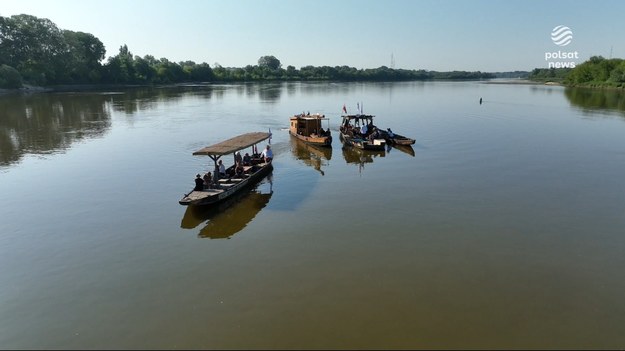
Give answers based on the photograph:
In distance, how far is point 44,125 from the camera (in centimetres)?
4556

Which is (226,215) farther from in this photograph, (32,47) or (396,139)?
(32,47)

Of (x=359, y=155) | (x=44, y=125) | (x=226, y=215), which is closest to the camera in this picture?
(x=226, y=215)

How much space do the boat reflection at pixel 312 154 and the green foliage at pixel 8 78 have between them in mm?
78906

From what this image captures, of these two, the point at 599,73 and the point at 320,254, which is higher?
the point at 599,73

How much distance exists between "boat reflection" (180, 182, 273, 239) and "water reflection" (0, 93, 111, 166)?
1832cm

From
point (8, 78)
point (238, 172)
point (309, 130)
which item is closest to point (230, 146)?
point (238, 172)

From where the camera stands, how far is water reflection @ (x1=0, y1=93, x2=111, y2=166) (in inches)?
1312

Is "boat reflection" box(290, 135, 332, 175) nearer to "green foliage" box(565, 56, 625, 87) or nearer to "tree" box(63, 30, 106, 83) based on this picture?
"tree" box(63, 30, 106, 83)

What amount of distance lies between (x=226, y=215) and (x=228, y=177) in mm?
3577

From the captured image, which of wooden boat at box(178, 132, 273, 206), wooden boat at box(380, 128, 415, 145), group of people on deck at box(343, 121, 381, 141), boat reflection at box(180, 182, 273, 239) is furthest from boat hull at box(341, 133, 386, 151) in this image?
boat reflection at box(180, 182, 273, 239)

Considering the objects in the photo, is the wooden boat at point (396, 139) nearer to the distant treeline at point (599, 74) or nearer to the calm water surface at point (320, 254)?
the calm water surface at point (320, 254)

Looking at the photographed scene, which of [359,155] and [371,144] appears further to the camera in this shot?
[371,144]

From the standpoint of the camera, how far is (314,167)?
2786 centimetres

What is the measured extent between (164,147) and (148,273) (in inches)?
878
